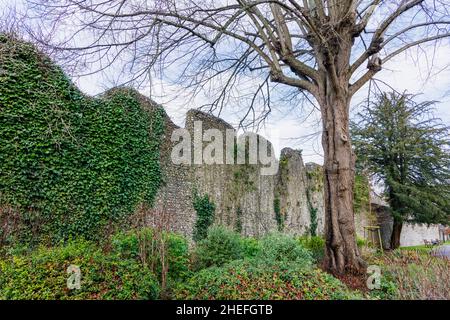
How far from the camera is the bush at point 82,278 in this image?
354cm

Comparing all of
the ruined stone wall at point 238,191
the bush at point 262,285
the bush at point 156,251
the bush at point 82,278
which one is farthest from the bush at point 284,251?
the ruined stone wall at point 238,191

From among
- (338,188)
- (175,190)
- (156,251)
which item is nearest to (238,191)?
(175,190)

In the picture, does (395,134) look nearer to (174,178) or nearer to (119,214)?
(174,178)

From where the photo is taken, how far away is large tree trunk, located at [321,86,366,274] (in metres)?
6.01

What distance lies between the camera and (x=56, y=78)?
7.29 meters

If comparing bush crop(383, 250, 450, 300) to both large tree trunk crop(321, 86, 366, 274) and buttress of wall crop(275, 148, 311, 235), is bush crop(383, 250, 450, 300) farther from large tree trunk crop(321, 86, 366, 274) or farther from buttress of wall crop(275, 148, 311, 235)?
buttress of wall crop(275, 148, 311, 235)

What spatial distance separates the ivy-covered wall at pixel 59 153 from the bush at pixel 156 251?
82.0 inches

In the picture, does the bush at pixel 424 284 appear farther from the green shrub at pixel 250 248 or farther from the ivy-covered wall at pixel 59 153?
the ivy-covered wall at pixel 59 153

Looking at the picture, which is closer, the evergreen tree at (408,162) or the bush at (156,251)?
the bush at (156,251)

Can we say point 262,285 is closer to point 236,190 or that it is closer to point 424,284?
point 424,284

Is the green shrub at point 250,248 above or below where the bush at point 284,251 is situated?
below

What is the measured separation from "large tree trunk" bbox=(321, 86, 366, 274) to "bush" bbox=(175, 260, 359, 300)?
1944 mm

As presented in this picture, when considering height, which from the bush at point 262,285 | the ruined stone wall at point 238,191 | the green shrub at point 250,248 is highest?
the ruined stone wall at point 238,191

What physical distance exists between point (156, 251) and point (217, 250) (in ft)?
5.72
